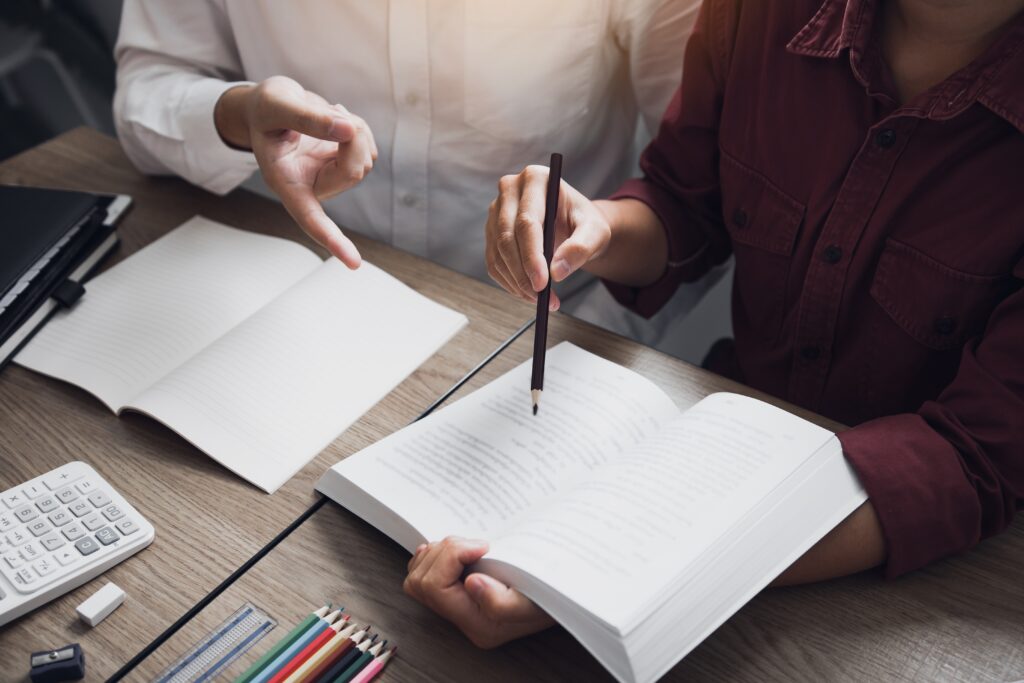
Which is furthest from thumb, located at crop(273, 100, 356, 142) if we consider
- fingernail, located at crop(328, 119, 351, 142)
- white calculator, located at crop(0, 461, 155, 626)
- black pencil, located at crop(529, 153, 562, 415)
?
white calculator, located at crop(0, 461, 155, 626)

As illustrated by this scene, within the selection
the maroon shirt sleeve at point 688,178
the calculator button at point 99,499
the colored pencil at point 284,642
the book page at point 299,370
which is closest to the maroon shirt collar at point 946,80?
the maroon shirt sleeve at point 688,178

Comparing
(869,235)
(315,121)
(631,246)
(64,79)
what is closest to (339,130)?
(315,121)

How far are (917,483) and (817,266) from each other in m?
0.28

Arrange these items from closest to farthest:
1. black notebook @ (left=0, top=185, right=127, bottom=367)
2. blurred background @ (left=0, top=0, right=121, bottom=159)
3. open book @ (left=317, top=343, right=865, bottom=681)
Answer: open book @ (left=317, top=343, right=865, bottom=681), black notebook @ (left=0, top=185, right=127, bottom=367), blurred background @ (left=0, top=0, right=121, bottom=159)

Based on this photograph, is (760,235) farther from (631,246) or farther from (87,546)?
(87,546)

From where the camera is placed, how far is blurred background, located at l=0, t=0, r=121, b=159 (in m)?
1.99

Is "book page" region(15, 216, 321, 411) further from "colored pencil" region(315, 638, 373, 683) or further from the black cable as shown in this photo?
"colored pencil" region(315, 638, 373, 683)

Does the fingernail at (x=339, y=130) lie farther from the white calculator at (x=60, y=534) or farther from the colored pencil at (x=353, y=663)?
the colored pencil at (x=353, y=663)

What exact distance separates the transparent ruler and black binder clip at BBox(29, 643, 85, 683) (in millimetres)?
57

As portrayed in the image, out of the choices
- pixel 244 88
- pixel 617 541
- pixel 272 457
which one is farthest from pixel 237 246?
pixel 617 541

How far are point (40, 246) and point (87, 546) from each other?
419 mm

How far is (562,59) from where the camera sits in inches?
41.6

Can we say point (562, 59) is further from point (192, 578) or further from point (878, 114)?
point (192, 578)

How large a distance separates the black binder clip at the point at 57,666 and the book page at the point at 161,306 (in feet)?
0.83
